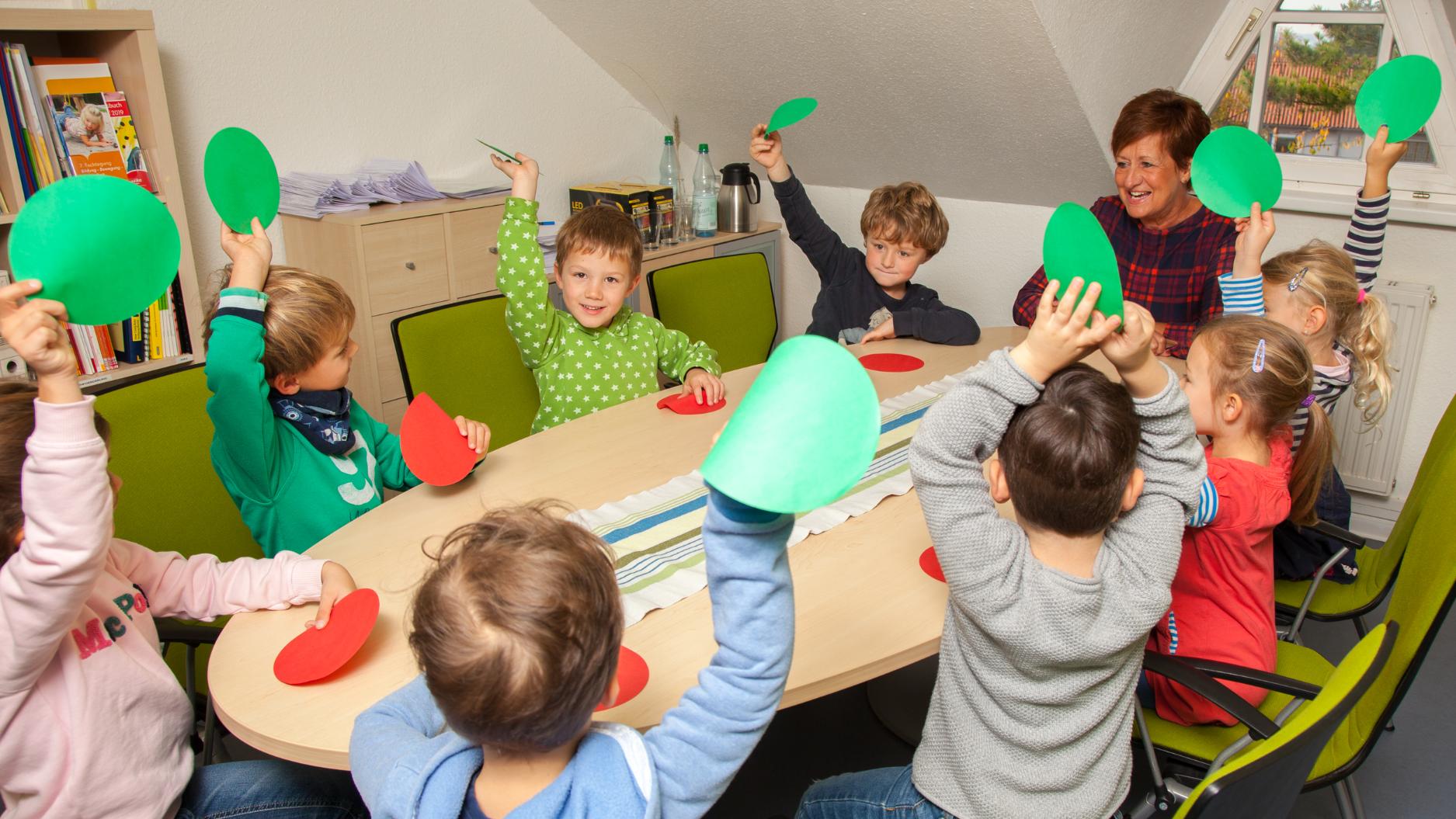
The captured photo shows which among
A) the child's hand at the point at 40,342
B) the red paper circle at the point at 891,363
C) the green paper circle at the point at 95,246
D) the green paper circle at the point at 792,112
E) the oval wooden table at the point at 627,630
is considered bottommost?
the oval wooden table at the point at 627,630

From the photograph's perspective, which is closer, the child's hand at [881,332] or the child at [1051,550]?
the child at [1051,550]

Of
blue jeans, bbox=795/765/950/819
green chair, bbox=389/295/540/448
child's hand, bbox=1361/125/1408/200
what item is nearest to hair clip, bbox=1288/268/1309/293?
child's hand, bbox=1361/125/1408/200

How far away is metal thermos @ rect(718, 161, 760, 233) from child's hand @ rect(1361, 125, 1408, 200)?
7.22 ft

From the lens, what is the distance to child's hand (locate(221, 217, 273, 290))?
1605 mm

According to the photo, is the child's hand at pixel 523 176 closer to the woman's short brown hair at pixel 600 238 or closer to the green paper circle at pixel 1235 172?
the woman's short brown hair at pixel 600 238

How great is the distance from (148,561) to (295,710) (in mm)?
390

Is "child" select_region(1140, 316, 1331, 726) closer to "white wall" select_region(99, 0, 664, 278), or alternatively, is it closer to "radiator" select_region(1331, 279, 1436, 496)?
"radiator" select_region(1331, 279, 1436, 496)

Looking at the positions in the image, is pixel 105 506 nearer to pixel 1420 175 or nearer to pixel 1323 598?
pixel 1323 598

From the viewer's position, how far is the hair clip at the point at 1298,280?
2.01 m

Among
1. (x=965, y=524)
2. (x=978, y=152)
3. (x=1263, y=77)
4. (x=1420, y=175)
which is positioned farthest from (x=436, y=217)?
(x=1420, y=175)

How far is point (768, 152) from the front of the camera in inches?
104

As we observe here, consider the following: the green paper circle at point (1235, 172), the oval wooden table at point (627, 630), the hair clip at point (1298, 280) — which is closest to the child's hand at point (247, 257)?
the oval wooden table at point (627, 630)

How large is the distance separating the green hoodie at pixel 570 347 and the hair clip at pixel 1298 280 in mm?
1186

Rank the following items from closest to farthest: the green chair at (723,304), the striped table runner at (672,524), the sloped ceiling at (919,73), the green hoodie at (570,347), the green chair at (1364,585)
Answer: the striped table runner at (672,524) < the green chair at (1364,585) < the green hoodie at (570,347) < the green chair at (723,304) < the sloped ceiling at (919,73)
